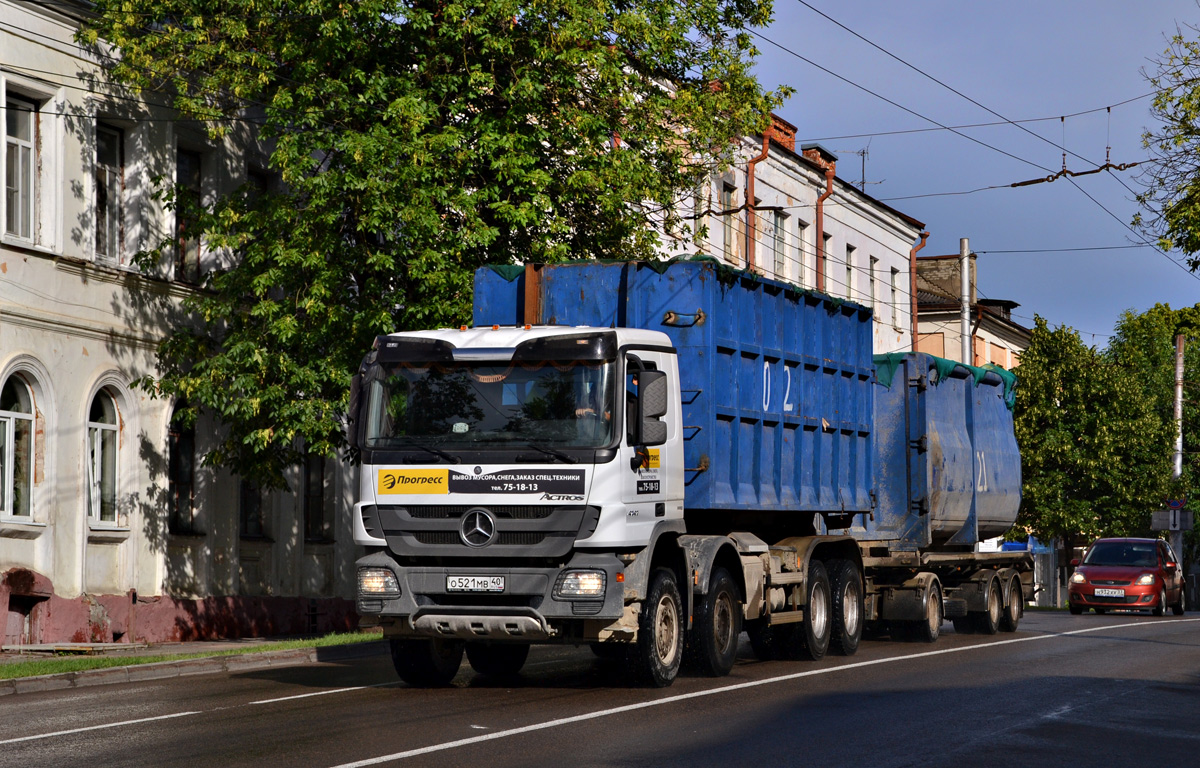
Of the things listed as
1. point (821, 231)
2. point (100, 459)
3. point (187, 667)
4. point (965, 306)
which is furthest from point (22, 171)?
point (821, 231)

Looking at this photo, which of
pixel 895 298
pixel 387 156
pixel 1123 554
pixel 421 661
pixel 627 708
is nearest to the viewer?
pixel 627 708

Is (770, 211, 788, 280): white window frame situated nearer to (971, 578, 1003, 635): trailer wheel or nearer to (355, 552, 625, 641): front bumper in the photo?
(971, 578, 1003, 635): trailer wheel

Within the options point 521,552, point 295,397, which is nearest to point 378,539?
point 521,552

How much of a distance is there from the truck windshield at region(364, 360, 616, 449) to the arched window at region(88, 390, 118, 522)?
32.8 ft

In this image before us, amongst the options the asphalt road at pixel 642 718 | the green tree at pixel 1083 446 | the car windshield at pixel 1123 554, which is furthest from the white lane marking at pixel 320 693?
the green tree at pixel 1083 446

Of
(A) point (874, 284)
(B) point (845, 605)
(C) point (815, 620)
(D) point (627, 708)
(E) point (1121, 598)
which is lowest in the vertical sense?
(E) point (1121, 598)

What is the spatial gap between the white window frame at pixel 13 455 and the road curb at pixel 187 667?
455 cm

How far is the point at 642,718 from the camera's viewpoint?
35.2 feet

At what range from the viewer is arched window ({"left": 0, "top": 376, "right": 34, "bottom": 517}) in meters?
19.8

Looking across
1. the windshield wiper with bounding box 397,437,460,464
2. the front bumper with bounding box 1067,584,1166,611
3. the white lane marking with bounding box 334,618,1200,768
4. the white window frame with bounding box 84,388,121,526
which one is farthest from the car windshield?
the windshield wiper with bounding box 397,437,460,464

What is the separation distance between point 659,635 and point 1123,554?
2233 cm

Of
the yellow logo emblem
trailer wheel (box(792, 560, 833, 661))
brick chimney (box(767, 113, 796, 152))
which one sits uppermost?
brick chimney (box(767, 113, 796, 152))

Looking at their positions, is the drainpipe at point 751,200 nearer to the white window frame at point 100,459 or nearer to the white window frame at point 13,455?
the white window frame at point 100,459

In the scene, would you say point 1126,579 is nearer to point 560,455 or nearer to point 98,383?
point 98,383
